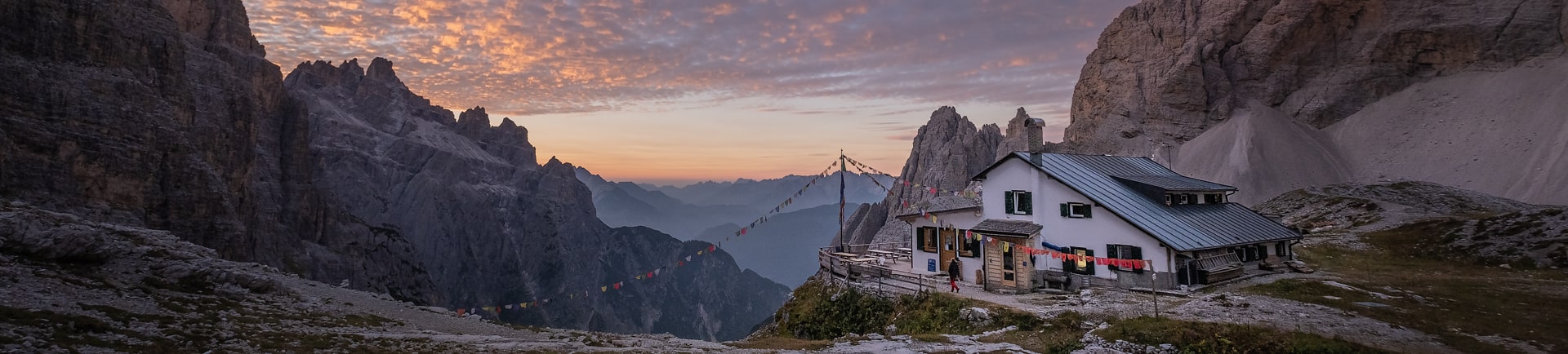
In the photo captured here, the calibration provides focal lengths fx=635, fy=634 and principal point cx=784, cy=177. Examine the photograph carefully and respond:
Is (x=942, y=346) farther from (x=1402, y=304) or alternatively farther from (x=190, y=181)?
(x=190, y=181)

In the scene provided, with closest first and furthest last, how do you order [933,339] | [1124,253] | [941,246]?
[933,339], [1124,253], [941,246]

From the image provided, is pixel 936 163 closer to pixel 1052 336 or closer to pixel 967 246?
pixel 967 246

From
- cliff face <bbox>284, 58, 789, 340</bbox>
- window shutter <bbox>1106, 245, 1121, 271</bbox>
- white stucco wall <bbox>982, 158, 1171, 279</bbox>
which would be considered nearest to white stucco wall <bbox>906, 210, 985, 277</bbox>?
white stucco wall <bbox>982, 158, 1171, 279</bbox>

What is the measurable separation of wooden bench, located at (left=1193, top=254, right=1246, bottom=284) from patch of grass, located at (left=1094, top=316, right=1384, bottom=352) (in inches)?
456

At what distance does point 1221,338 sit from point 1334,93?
126 metres

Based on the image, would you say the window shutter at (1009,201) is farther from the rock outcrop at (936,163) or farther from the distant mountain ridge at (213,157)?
the rock outcrop at (936,163)

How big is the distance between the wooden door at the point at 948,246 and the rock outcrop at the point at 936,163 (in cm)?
9952

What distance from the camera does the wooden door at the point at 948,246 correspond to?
120 feet

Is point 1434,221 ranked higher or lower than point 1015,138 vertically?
lower

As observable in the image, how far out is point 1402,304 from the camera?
24250 millimetres

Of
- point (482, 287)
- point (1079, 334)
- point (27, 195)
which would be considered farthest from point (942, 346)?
point (482, 287)

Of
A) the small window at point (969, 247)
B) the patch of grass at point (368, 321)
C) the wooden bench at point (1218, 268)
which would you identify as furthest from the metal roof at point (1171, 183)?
the patch of grass at point (368, 321)

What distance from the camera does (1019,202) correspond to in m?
35.7

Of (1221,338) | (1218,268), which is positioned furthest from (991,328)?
(1218,268)
